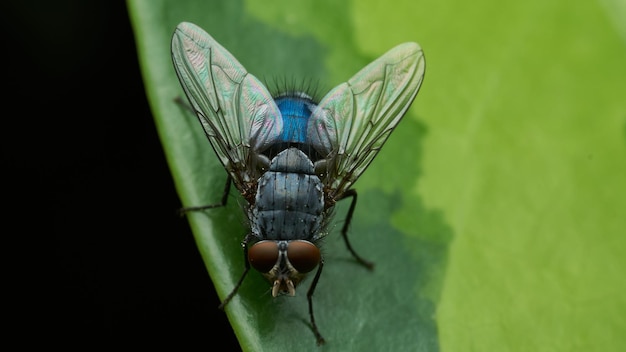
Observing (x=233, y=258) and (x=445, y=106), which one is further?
(x=445, y=106)

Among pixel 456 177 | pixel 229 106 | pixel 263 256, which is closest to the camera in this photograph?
pixel 263 256

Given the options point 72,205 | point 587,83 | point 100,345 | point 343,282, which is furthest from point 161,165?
point 587,83

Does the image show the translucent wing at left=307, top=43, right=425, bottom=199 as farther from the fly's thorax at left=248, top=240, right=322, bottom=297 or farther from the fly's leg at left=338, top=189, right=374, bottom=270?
the fly's thorax at left=248, top=240, right=322, bottom=297

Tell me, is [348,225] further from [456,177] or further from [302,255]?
[456,177]

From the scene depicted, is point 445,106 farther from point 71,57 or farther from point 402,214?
point 71,57

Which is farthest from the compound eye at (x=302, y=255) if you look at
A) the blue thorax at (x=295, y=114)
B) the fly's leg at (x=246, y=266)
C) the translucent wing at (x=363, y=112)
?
the blue thorax at (x=295, y=114)

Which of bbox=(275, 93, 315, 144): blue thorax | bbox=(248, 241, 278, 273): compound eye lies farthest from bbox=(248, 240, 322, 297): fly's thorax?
bbox=(275, 93, 315, 144): blue thorax

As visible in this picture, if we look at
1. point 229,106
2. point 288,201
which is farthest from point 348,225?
point 229,106
